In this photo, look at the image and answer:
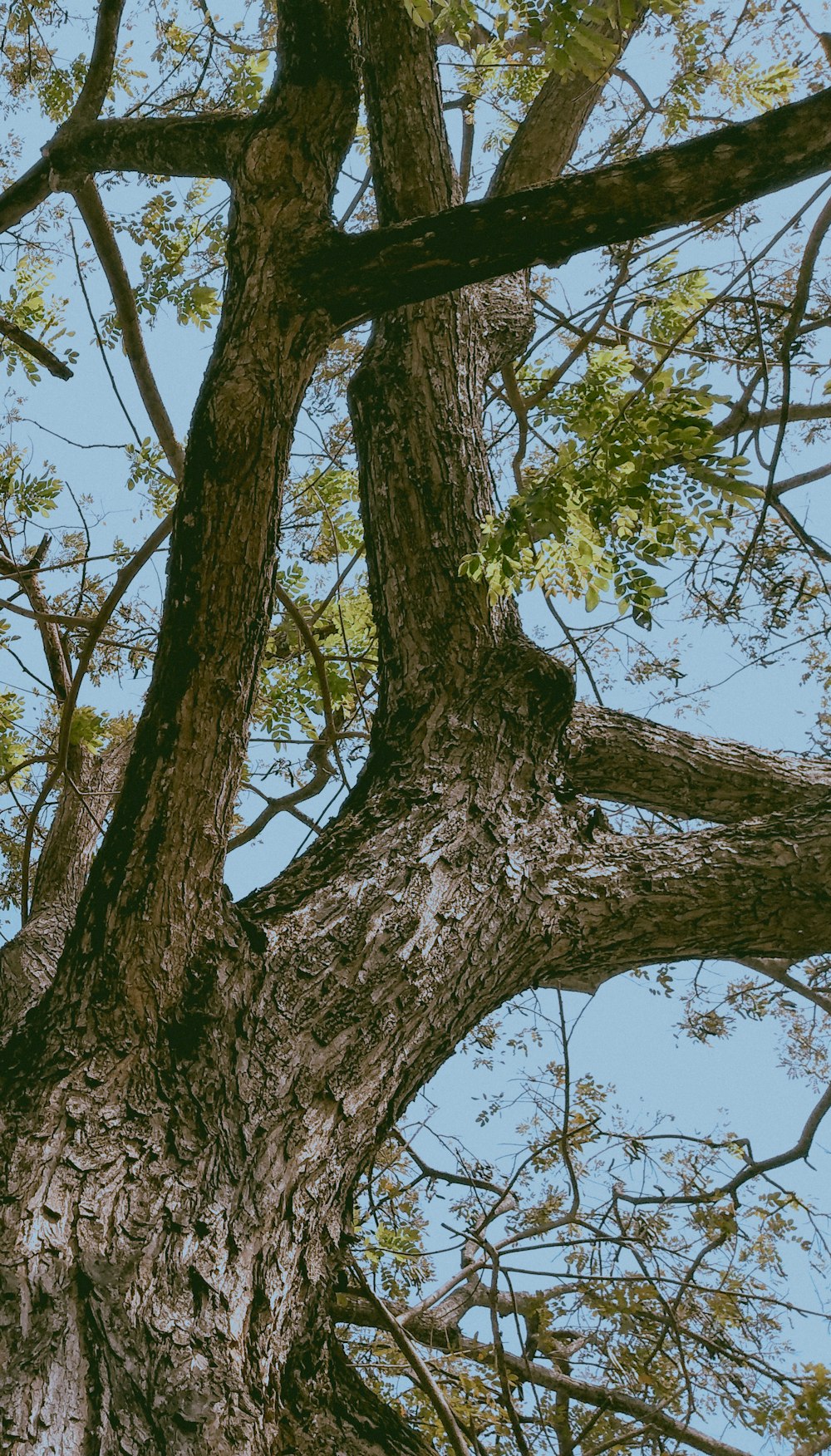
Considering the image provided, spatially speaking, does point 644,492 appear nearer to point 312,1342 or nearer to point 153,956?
point 153,956

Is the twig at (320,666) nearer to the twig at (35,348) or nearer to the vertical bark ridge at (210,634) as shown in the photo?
the vertical bark ridge at (210,634)

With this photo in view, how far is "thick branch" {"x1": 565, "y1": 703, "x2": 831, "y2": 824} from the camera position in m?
3.11

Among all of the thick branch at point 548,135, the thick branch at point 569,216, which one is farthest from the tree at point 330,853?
the thick branch at point 548,135

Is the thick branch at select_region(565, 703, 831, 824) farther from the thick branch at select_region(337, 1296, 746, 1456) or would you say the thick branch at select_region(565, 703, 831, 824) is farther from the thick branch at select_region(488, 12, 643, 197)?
the thick branch at select_region(488, 12, 643, 197)

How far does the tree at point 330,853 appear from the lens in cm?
179

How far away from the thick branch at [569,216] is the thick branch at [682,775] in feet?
4.56

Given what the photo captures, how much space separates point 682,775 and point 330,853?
118 cm

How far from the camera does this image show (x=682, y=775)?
10.3 feet

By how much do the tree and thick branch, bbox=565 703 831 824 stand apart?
1cm

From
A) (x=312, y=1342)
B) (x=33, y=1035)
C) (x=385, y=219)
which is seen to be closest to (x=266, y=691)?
(x=385, y=219)

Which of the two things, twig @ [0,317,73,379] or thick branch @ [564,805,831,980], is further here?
twig @ [0,317,73,379]

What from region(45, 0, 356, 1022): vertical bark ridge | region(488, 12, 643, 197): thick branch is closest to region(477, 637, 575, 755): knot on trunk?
region(45, 0, 356, 1022): vertical bark ridge

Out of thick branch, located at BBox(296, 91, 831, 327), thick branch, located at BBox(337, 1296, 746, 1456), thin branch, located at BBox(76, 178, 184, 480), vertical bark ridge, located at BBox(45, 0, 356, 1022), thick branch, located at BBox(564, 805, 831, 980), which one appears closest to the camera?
thick branch, located at BBox(296, 91, 831, 327)

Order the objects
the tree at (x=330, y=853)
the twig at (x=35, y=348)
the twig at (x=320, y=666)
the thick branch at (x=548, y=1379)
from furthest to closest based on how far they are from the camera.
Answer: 1. the twig at (x=35, y=348)
2. the twig at (x=320, y=666)
3. the thick branch at (x=548, y=1379)
4. the tree at (x=330, y=853)
